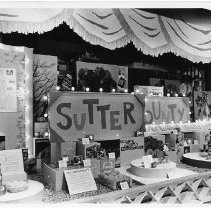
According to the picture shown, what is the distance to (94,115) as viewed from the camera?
304 cm

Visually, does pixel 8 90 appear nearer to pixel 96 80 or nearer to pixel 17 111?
pixel 17 111

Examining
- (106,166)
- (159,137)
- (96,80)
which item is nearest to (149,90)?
(159,137)

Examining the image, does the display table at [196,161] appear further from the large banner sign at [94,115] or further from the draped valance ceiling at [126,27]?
the draped valance ceiling at [126,27]

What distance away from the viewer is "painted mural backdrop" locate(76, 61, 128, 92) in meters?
3.23

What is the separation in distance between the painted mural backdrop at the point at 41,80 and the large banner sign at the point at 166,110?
134cm

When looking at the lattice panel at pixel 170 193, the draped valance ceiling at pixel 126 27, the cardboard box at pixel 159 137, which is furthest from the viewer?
the cardboard box at pixel 159 137

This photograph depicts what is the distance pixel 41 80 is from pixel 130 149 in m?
1.26

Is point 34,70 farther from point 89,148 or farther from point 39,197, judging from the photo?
point 39,197

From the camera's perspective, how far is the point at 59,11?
229 cm

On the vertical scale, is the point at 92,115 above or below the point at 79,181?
above

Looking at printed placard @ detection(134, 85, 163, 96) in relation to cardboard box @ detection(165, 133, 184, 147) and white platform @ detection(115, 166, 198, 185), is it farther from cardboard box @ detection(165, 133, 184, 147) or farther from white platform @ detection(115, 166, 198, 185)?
white platform @ detection(115, 166, 198, 185)

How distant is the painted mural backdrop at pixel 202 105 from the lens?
4.29m

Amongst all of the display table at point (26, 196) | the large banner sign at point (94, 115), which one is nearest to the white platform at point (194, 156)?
the large banner sign at point (94, 115)

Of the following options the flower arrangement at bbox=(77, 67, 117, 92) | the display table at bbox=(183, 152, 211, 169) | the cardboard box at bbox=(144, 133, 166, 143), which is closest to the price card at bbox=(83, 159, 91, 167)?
the flower arrangement at bbox=(77, 67, 117, 92)
